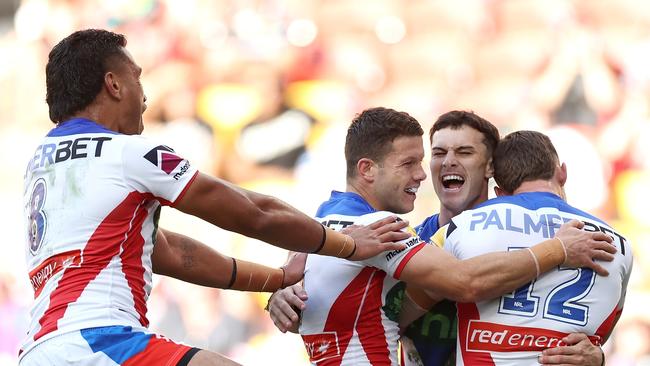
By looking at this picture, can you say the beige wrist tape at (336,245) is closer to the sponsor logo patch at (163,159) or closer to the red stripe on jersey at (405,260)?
the red stripe on jersey at (405,260)

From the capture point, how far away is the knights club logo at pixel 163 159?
4598 millimetres

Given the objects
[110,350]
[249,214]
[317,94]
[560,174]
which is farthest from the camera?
[317,94]

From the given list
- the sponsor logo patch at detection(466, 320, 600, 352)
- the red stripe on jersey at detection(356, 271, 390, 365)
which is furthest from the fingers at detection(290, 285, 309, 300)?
the sponsor logo patch at detection(466, 320, 600, 352)

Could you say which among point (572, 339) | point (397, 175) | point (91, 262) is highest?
point (397, 175)

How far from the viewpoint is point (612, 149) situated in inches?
493

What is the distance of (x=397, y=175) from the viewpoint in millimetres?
5496

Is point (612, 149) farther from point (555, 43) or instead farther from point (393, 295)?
point (393, 295)

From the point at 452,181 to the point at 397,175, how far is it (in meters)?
0.84

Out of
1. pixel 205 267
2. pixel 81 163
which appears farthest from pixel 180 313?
pixel 81 163

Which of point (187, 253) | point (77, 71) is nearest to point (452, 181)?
point (187, 253)

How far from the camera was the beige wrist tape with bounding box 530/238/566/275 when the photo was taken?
16.2ft

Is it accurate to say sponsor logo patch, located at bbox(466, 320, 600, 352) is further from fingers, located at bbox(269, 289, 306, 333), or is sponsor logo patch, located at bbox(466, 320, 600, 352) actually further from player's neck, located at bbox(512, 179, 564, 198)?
fingers, located at bbox(269, 289, 306, 333)

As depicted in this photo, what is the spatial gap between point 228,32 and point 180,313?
13.9 feet

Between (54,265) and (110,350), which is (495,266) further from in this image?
(54,265)
